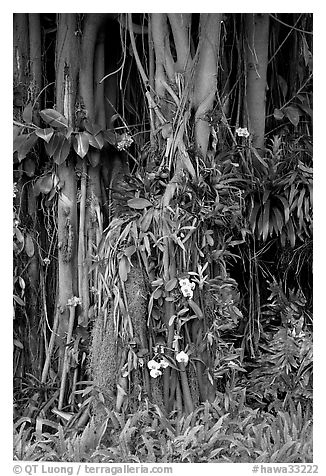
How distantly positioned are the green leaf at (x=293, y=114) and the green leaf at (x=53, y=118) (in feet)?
3.59

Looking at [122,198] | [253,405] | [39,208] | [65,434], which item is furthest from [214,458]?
[39,208]

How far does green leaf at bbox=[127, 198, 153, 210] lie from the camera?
3039mm

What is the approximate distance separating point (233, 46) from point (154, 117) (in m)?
0.63

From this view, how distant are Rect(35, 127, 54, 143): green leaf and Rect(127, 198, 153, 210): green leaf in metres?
0.48

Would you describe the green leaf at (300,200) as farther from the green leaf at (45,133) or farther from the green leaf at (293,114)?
the green leaf at (45,133)

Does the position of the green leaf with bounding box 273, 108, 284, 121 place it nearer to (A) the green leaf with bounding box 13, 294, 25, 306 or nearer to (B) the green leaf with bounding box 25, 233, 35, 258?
(B) the green leaf with bounding box 25, 233, 35, 258

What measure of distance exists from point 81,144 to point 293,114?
3.53 ft

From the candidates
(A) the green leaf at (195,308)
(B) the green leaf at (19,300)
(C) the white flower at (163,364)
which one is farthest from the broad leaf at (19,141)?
(C) the white flower at (163,364)

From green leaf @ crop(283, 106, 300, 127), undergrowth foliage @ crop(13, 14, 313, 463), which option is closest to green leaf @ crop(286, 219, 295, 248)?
undergrowth foliage @ crop(13, 14, 313, 463)

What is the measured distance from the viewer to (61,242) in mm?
3303

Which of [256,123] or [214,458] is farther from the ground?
[256,123]

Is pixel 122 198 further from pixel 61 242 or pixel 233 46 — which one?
pixel 233 46

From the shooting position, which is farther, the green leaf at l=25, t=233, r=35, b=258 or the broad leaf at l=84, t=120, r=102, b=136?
the green leaf at l=25, t=233, r=35, b=258
